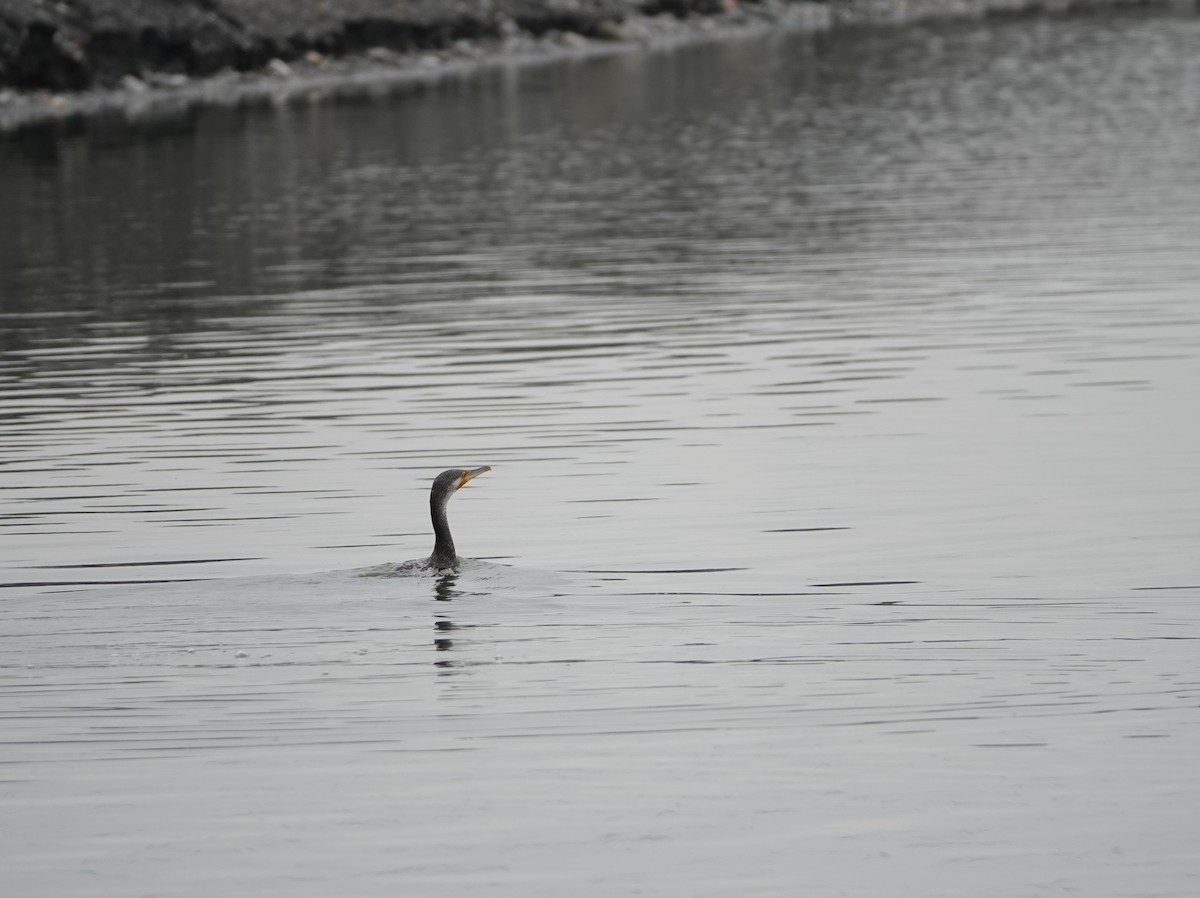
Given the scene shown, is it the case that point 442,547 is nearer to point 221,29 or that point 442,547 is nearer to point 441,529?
point 441,529

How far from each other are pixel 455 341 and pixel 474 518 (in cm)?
871

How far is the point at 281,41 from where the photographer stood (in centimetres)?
7906

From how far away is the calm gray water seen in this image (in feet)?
33.6

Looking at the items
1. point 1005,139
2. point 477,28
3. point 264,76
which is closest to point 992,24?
point 477,28

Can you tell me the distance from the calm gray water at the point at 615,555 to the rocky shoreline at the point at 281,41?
3291cm

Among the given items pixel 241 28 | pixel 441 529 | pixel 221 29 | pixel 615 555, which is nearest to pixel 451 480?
pixel 441 529

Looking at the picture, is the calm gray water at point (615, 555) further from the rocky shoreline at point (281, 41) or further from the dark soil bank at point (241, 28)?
the dark soil bank at point (241, 28)

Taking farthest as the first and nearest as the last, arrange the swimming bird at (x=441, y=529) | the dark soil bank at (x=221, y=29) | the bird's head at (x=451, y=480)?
1. the dark soil bank at (x=221, y=29)
2. the bird's head at (x=451, y=480)
3. the swimming bird at (x=441, y=529)

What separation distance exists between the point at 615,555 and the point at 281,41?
66.6m

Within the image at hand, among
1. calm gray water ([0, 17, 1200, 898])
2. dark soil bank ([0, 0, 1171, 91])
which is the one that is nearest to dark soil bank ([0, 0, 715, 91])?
dark soil bank ([0, 0, 1171, 91])

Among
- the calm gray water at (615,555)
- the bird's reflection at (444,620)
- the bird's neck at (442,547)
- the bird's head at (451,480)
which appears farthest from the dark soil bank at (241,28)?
the bird's reflection at (444,620)

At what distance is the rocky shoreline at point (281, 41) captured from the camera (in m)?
68.2

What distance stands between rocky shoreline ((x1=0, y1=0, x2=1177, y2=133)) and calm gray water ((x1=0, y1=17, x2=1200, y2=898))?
108ft

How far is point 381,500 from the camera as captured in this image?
17.4m
